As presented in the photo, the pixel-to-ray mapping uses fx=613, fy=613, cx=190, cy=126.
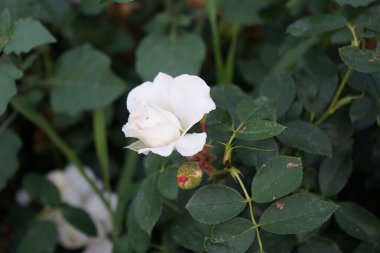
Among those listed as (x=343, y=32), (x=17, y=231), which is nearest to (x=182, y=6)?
(x=343, y=32)

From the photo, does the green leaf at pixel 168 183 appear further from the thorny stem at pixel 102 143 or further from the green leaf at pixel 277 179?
the thorny stem at pixel 102 143

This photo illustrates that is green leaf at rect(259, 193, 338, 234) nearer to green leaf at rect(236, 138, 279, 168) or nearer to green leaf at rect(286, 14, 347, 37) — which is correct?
green leaf at rect(236, 138, 279, 168)

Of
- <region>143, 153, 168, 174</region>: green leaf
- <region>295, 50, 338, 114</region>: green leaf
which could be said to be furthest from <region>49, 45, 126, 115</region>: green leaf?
<region>295, 50, 338, 114</region>: green leaf

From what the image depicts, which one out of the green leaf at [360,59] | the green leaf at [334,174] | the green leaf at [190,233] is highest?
the green leaf at [360,59]

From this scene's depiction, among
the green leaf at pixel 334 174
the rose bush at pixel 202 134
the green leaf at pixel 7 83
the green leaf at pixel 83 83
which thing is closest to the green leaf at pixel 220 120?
the rose bush at pixel 202 134

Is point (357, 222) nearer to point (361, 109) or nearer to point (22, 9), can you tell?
point (361, 109)

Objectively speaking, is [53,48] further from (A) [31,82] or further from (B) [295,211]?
(B) [295,211]

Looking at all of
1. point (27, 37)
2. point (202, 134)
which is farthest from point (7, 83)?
point (202, 134)

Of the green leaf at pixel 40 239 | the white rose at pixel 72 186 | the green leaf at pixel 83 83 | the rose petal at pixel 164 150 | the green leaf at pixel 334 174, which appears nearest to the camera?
the rose petal at pixel 164 150
